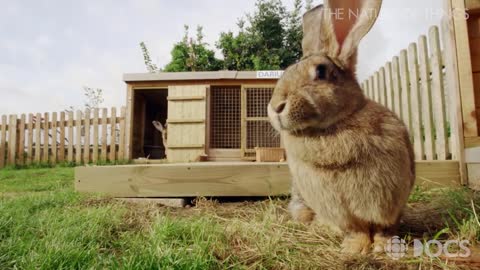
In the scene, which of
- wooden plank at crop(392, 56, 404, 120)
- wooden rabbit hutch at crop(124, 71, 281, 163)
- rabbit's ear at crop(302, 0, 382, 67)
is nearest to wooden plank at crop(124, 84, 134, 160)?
wooden rabbit hutch at crop(124, 71, 281, 163)

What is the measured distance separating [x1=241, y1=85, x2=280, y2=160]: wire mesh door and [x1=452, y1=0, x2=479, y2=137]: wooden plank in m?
5.40

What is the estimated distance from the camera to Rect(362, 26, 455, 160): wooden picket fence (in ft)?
10.6

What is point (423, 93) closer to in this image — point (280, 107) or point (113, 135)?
point (280, 107)

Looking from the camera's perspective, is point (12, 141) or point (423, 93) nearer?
point (423, 93)

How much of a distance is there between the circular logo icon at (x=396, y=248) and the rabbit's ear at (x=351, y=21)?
29.0 inches

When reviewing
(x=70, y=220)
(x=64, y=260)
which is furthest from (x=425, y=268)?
(x=70, y=220)

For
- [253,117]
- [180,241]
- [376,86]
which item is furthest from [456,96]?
[253,117]

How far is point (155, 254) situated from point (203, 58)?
14.3m

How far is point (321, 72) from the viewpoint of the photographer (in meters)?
1.20

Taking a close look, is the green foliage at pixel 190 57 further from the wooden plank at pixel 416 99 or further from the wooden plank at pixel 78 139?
the wooden plank at pixel 416 99

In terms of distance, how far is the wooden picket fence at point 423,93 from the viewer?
3246 mm

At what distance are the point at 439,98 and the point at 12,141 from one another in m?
10.1

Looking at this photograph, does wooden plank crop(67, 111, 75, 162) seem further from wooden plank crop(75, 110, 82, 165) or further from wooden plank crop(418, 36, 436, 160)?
wooden plank crop(418, 36, 436, 160)

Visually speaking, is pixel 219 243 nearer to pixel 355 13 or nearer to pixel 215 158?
pixel 355 13
